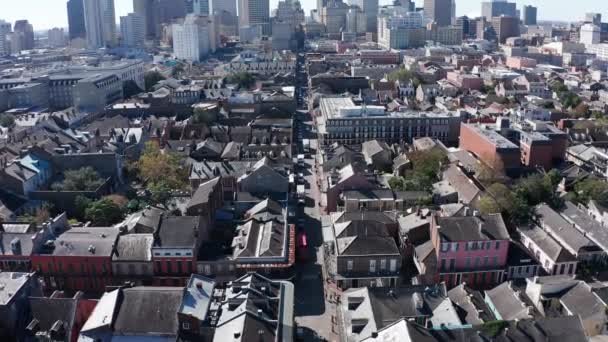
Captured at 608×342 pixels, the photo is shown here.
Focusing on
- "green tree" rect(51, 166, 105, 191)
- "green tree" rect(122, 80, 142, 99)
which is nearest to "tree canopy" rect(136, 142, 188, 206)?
"green tree" rect(51, 166, 105, 191)

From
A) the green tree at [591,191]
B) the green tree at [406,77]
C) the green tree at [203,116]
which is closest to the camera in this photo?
the green tree at [591,191]

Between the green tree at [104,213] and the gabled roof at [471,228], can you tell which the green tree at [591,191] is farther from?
the green tree at [104,213]

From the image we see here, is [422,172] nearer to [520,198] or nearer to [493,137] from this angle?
[520,198]

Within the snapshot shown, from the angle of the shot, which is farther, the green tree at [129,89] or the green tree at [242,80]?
the green tree at [242,80]

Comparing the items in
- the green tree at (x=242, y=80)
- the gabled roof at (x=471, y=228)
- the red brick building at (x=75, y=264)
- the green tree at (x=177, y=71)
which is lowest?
the red brick building at (x=75, y=264)

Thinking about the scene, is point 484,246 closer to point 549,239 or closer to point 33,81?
point 549,239

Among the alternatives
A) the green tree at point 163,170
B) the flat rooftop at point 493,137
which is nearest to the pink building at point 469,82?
the flat rooftop at point 493,137

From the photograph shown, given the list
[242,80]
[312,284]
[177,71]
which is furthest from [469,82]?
[312,284]

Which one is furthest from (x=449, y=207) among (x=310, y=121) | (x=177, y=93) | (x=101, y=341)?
(x=177, y=93)
